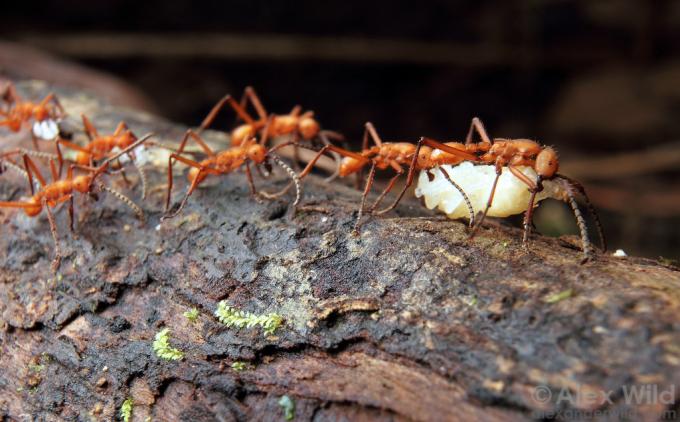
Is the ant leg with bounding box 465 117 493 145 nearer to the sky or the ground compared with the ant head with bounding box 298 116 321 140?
nearer to the sky

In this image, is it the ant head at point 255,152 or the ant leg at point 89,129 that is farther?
the ant leg at point 89,129

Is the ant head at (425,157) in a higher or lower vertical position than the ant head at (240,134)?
higher

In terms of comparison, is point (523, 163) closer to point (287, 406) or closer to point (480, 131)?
point (480, 131)

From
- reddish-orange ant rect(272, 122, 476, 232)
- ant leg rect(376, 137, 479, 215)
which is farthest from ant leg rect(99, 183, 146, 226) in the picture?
ant leg rect(376, 137, 479, 215)

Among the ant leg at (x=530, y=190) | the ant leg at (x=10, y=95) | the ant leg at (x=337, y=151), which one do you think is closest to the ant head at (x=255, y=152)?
the ant leg at (x=337, y=151)

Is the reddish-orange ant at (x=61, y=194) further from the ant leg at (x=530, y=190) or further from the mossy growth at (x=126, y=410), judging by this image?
the ant leg at (x=530, y=190)

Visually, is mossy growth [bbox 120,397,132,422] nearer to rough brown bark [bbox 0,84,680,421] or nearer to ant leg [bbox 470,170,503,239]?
rough brown bark [bbox 0,84,680,421]

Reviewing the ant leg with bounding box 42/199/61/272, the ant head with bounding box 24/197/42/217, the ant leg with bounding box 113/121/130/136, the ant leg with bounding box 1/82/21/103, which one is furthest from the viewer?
the ant leg with bounding box 1/82/21/103
